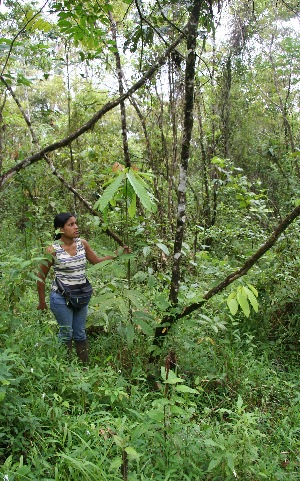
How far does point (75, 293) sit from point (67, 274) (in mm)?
179

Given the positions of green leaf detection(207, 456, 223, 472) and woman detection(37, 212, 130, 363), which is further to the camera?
woman detection(37, 212, 130, 363)

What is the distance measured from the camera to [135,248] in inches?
154

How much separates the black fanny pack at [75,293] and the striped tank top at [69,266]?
0.12 feet

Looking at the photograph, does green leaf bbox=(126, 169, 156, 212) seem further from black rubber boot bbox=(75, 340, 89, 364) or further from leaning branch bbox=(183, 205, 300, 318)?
black rubber boot bbox=(75, 340, 89, 364)

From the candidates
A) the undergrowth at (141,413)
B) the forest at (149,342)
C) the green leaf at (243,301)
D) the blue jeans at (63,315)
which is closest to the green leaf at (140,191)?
the forest at (149,342)

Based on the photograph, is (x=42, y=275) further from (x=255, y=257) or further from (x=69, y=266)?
(x=255, y=257)

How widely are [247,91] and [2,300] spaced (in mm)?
9453

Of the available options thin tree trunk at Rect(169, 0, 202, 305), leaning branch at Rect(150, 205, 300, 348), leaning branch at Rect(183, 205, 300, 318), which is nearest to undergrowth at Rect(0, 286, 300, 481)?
leaning branch at Rect(150, 205, 300, 348)

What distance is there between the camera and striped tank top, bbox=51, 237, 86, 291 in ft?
10.7

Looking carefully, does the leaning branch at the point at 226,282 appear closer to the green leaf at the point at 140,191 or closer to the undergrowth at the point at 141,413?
the undergrowth at the point at 141,413

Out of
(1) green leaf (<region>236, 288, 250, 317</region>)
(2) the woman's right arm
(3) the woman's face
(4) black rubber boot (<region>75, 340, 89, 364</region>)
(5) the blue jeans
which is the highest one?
(3) the woman's face

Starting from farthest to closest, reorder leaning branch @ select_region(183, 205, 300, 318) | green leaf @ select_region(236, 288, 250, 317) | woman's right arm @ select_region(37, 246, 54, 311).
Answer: woman's right arm @ select_region(37, 246, 54, 311)
leaning branch @ select_region(183, 205, 300, 318)
green leaf @ select_region(236, 288, 250, 317)

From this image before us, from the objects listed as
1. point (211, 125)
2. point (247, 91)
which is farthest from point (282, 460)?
point (247, 91)

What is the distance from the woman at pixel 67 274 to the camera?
10.7ft
